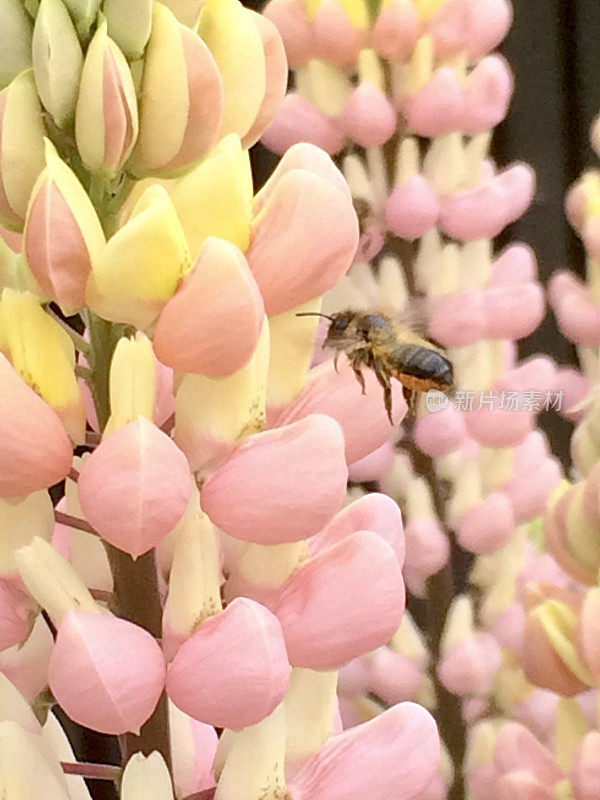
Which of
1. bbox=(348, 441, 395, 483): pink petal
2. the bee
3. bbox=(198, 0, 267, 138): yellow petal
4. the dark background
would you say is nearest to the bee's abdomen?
the bee

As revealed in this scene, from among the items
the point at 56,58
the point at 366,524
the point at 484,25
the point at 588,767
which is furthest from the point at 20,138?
the point at 484,25

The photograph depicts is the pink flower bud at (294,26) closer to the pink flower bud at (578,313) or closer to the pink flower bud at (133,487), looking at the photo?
the pink flower bud at (578,313)

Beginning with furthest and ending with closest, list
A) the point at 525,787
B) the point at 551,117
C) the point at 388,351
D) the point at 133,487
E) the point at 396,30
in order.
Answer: the point at 551,117
the point at 396,30
the point at 525,787
the point at 388,351
the point at 133,487

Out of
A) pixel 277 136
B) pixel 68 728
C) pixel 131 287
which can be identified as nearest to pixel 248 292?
pixel 131 287

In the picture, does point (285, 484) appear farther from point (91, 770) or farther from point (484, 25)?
point (484, 25)

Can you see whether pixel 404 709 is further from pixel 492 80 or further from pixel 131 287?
pixel 492 80

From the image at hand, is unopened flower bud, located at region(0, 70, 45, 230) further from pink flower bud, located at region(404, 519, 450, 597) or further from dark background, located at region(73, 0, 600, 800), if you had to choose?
dark background, located at region(73, 0, 600, 800)
